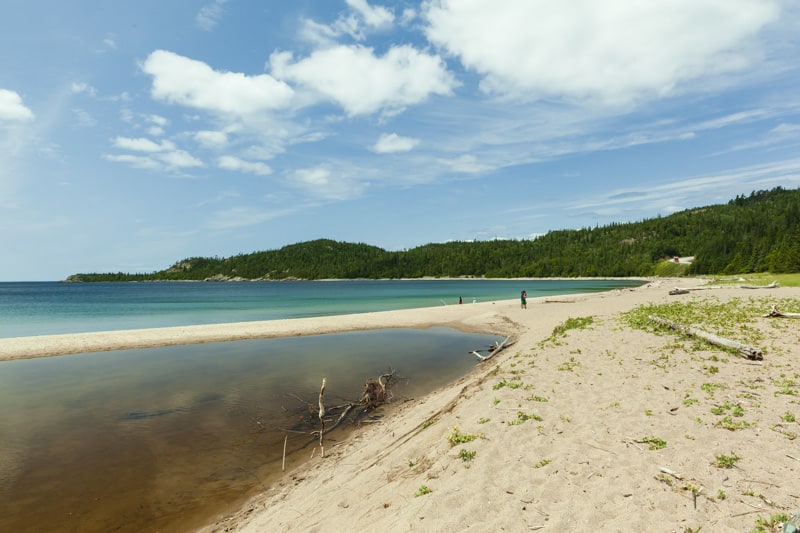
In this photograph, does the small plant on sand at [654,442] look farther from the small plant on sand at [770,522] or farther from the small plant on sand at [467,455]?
the small plant on sand at [467,455]

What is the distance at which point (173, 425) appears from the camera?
1461 centimetres

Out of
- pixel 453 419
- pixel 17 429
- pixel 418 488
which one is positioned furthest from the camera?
pixel 17 429

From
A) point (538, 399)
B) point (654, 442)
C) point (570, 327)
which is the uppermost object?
point (654, 442)

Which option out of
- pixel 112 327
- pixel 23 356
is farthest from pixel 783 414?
pixel 112 327

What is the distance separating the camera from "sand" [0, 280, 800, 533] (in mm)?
5859

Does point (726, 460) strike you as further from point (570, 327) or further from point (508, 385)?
point (570, 327)

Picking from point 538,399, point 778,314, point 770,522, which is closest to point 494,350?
point 538,399

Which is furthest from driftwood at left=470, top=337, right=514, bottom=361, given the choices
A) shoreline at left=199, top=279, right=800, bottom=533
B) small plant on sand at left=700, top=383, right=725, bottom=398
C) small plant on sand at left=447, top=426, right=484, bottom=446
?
small plant on sand at left=447, top=426, right=484, bottom=446

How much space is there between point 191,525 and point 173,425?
22.5 feet

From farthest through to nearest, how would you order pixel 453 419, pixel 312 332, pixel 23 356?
pixel 312 332 → pixel 23 356 → pixel 453 419

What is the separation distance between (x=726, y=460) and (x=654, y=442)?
122 cm

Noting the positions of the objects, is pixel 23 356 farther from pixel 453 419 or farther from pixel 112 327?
pixel 453 419

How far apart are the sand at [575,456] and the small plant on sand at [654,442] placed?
0.04m

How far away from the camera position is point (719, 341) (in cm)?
1605
